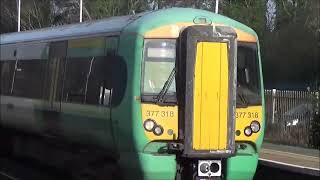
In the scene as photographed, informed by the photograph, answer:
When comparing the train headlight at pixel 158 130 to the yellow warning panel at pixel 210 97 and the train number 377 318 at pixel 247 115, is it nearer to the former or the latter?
the yellow warning panel at pixel 210 97

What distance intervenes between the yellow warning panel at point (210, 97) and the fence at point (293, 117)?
1241 cm

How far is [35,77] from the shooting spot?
41.2 ft

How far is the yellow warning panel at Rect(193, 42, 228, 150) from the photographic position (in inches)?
357

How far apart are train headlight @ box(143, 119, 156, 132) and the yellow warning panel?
55 cm

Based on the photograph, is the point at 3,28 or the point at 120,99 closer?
the point at 120,99

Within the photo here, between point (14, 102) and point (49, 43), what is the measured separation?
2098 mm

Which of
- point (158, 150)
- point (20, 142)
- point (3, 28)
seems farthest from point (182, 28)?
point (3, 28)

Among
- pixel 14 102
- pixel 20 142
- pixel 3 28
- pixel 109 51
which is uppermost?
pixel 3 28

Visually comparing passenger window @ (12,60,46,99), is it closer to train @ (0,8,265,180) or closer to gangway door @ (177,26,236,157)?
train @ (0,8,265,180)

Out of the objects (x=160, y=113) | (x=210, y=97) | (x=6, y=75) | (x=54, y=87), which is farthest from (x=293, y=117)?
(x=160, y=113)

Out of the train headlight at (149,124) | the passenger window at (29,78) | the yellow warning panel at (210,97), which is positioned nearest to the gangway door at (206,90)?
the yellow warning panel at (210,97)

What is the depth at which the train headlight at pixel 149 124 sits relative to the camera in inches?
355

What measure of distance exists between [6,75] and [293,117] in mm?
11127

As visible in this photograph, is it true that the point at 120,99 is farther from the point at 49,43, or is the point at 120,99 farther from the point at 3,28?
the point at 3,28
